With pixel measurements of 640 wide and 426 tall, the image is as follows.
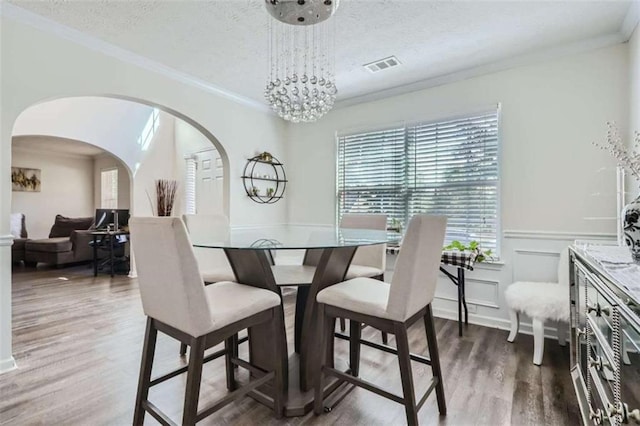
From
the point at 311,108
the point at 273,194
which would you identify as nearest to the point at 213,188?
the point at 273,194

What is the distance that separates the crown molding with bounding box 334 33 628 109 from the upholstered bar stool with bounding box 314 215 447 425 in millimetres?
2265

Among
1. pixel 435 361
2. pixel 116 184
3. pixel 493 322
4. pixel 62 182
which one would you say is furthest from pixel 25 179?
pixel 493 322

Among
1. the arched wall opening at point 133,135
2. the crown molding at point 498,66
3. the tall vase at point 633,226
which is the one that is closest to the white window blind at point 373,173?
the crown molding at point 498,66

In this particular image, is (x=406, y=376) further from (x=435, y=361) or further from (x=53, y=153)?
(x=53, y=153)

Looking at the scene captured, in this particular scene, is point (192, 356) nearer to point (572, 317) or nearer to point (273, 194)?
point (572, 317)

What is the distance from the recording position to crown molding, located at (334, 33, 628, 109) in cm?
259

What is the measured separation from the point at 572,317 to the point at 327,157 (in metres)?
3.03

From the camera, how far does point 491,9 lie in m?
2.22

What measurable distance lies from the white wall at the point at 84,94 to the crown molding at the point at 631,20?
357 centimetres

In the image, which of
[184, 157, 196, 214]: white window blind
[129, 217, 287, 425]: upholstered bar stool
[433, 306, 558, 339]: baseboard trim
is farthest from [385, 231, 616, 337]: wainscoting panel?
[184, 157, 196, 214]: white window blind

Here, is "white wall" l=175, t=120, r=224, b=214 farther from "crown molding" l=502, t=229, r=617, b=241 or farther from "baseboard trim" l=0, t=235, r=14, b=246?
"crown molding" l=502, t=229, r=617, b=241

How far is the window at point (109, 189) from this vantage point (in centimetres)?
752

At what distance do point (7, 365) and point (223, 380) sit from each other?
1508 mm

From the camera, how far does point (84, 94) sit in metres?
2.63
